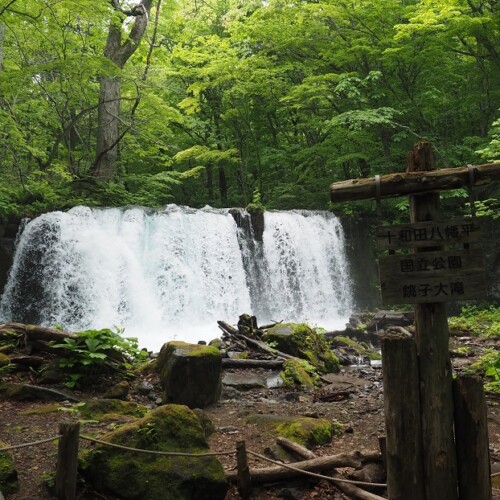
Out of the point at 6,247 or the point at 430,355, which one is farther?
the point at 6,247

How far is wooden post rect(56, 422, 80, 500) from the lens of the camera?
315cm

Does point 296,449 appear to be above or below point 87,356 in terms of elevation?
below

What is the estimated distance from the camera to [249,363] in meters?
8.50

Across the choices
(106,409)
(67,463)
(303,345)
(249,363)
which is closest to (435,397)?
(67,463)

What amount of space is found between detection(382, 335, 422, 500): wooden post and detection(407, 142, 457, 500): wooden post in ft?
0.16

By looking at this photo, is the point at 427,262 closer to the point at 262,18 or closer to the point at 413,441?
the point at 413,441

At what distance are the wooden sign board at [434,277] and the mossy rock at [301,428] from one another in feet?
8.02

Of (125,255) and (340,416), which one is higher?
(125,255)

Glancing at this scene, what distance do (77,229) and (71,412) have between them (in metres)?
8.89

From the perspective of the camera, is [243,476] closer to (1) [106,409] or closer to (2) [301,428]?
(2) [301,428]

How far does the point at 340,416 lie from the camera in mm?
6105

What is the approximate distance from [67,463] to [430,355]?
255 cm

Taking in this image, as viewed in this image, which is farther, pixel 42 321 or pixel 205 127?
pixel 205 127

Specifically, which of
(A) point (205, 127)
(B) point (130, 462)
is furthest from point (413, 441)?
(A) point (205, 127)
